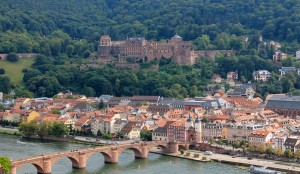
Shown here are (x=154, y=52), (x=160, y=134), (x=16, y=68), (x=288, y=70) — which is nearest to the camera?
(x=160, y=134)

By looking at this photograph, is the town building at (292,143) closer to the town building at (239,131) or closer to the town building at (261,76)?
the town building at (239,131)

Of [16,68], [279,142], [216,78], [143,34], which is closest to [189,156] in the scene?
[279,142]

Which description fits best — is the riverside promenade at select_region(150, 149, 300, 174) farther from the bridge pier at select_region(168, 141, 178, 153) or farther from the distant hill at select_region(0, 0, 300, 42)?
the distant hill at select_region(0, 0, 300, 42)

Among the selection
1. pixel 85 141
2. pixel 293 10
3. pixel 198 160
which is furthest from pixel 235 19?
pixel 198 160

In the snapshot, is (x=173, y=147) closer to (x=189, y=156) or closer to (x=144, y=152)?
(x=189, y=156)

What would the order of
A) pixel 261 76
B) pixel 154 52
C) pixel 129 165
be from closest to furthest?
pixel 129 165 < pixel 261 76 < pixel 154 52

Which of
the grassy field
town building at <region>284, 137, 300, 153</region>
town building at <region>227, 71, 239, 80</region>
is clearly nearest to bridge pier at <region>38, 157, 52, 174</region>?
town building at <region>284, 137, 300, 153</region>

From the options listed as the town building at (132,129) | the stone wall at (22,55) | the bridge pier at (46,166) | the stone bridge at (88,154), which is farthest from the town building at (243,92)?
the bridge pier at (46,166)
